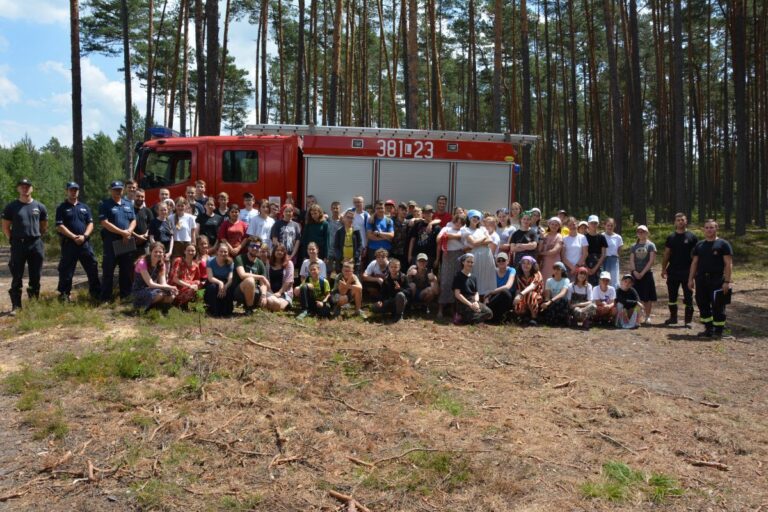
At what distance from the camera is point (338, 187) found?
456 inches

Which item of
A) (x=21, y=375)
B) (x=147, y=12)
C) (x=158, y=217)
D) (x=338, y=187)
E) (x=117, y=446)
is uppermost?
(x=147, y=12)

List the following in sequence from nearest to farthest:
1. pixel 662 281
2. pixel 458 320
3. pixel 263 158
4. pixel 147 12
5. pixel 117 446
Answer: pixel 117 446 → pixel 458 320 → pixel 263 158 → pixel 662 281 → pixel 147 12

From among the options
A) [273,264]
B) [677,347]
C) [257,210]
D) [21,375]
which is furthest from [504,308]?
[21,375]

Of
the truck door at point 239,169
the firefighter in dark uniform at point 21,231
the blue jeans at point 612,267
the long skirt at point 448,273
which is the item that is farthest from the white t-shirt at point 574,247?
the firefighter in dark uniform at point 21,231

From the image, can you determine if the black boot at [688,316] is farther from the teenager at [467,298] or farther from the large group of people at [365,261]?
the teenager at [467,298]

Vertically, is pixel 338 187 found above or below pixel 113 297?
above

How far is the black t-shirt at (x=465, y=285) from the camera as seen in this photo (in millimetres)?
9242

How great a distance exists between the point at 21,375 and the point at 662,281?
13592 millimetres

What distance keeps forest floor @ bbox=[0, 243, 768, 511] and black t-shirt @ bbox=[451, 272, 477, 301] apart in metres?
1.06

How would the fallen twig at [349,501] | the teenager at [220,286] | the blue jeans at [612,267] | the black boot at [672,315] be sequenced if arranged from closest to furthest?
the fallen twig at [349,501], the teenager at [220,286], the black boot at [672,315], the blue jeans at [612,267]

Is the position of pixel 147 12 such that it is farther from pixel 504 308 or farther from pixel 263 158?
pixel 504 308

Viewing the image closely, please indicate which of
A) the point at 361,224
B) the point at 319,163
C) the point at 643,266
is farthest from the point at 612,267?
the point at 319,163

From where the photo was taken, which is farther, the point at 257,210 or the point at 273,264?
the point at 257,210

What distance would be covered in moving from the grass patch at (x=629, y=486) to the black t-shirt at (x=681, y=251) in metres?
5.80
